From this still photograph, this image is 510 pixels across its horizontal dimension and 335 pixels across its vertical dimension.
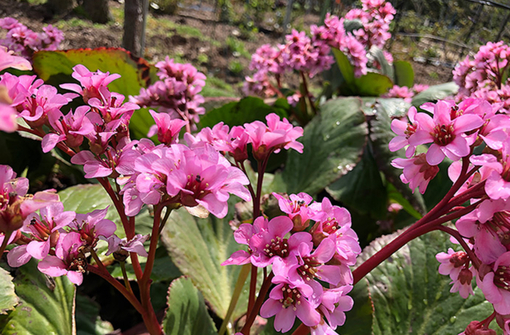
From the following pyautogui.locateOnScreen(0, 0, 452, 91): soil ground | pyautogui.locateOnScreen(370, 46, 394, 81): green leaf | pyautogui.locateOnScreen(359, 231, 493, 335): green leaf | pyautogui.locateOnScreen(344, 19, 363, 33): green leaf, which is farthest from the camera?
pyautogui.locateOnScreen(0, 0, 452, 91): soil ground

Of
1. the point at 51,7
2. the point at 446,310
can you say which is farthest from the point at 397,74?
the point at 51,7

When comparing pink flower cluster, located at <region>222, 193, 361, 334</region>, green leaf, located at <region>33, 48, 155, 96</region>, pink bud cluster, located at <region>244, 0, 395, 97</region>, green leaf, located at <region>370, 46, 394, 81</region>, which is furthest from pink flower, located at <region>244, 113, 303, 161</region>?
green leaf, located at <region>370, 46, 394, 81</region>

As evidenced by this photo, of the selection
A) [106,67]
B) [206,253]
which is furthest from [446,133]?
[106,67]

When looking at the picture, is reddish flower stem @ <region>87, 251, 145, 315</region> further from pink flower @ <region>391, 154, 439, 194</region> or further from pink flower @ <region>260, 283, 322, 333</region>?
pink flower @ <region>391, 154, 439, 194</region>

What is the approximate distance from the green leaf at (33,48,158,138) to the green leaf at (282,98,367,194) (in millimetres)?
494

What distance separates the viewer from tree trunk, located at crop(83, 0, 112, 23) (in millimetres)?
4660

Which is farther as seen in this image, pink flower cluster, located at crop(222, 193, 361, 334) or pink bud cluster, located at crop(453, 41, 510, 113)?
pink bud cluster, located at crop(453, 41, 510, 113)

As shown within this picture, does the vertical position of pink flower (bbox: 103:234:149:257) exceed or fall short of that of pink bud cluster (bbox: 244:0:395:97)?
it falls short

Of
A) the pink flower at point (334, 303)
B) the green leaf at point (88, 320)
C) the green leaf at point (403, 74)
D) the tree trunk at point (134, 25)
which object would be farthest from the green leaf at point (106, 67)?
the green leaf at point (403, 74)

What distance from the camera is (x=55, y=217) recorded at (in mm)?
448

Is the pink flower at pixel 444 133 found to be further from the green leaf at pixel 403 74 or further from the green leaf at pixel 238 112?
the green leaf at pixel 403 74

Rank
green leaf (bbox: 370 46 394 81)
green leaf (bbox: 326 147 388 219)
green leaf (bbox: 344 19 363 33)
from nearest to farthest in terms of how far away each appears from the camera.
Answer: green leaf (bbox: 326 147 388 219)
green leaf (bbox: 370 46 394 81)
green leaf (bbox: 344 19 363 33)

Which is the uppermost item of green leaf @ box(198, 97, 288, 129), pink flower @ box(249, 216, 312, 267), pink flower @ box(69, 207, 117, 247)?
pink flower @ box(249, 216, 312, 267)

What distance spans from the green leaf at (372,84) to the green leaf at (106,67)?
89 cm
